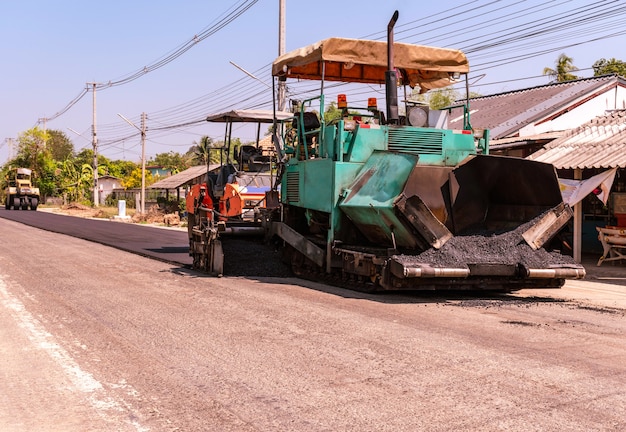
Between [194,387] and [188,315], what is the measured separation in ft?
8.94

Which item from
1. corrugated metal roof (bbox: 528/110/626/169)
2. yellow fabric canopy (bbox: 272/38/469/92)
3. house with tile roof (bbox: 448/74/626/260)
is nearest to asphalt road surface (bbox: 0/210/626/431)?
yellow fabric canopy (bbox: 272/38/469/92)

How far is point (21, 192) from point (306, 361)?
52.1 metres

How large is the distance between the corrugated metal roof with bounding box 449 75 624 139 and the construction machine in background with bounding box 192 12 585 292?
10755 millimetres

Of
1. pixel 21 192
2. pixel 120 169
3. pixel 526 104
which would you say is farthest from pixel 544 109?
pixel 120 169

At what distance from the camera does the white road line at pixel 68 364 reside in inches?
165

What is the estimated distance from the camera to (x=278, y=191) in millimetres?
11242

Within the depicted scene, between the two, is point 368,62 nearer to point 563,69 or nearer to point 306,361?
point 306,361

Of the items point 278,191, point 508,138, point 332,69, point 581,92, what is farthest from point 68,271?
point 581,92

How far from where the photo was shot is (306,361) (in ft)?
17.2

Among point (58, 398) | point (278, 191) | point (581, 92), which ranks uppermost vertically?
point (581, 92)

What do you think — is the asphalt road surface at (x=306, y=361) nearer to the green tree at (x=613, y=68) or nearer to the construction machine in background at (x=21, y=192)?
the green tree at (x=613, y=68)

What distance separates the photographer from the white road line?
4.20 meters

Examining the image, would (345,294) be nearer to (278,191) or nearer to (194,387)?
(278,191)

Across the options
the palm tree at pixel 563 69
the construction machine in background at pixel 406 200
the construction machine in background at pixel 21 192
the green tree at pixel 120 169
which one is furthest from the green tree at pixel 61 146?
the construction machine in background at pixel 406 200
